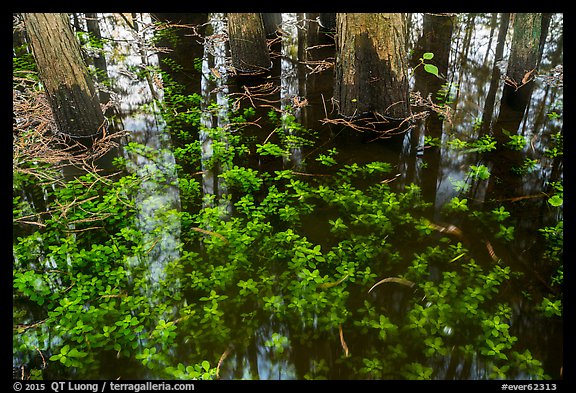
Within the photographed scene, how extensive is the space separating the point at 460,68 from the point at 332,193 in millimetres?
4583

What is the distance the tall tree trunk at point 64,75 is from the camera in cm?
579

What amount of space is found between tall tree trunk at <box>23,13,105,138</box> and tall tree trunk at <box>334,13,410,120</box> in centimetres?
369

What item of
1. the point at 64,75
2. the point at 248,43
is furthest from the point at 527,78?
the point at 64,75

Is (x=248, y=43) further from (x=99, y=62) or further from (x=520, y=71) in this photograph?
(x=520, y=71)

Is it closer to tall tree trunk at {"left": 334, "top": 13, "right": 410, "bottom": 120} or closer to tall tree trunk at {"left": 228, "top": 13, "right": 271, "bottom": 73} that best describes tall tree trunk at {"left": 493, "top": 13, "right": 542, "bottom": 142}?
tall tree trunk at {"left": 334, "top": 13, "right": 410, "bottom": 120}

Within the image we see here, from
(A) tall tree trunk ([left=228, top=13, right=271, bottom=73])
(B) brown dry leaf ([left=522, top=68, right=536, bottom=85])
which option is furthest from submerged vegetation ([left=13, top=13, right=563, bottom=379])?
(A) tall tree trunk ([left=228, top=13, right=271, bottom=73])

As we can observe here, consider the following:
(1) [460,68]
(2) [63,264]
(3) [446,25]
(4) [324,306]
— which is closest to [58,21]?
(2) [63,264]

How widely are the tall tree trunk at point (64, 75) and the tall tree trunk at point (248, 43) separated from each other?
2884 mm

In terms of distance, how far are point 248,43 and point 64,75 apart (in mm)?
3402

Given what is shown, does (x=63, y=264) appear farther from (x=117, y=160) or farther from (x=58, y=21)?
(x=58, y=21)

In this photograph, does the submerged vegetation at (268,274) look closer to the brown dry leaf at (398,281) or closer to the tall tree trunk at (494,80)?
the brown dry leaf at (398,281)

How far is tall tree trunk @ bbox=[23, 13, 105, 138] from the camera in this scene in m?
5.79

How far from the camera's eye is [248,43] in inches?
326

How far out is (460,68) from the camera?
8258 millimetres
